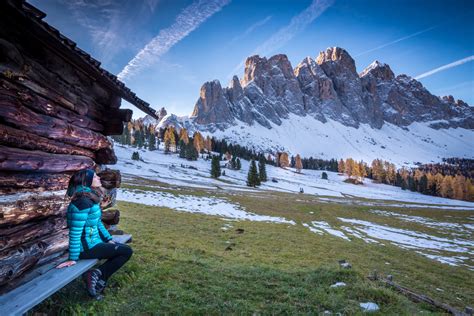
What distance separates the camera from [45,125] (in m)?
6.27

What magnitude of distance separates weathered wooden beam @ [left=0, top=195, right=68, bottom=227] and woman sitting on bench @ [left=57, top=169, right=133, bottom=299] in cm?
95

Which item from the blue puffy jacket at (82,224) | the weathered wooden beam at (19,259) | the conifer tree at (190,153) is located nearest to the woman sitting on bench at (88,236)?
the blue puffy jacket at (82,224)

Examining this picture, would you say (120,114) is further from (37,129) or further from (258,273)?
(258,273)

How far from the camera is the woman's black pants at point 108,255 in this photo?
565cm

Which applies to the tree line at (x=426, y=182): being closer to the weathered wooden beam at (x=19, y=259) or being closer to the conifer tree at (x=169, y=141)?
the conifer tree at (x=169, y=141)

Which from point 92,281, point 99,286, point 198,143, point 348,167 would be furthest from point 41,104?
point 348,167

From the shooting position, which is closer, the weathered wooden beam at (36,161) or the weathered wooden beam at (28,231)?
the weathered wooden beam at (28,231)

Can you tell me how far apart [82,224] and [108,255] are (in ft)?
3.20

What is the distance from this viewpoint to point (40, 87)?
6043 millimetres

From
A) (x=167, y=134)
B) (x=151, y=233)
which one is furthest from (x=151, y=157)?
(x=151, y=233)

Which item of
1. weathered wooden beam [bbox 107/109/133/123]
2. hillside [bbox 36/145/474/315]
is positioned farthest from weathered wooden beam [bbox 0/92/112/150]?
hillside [bbox 36/145/474/315]

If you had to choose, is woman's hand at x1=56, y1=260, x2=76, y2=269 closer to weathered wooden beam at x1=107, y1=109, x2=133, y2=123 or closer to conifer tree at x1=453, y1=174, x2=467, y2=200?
weathered wooden beam at x1=107, y1=109, x2=133, y2=123

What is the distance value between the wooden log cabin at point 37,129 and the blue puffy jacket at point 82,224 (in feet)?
3.29

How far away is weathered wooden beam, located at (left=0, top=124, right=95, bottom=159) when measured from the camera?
514 centimetres
